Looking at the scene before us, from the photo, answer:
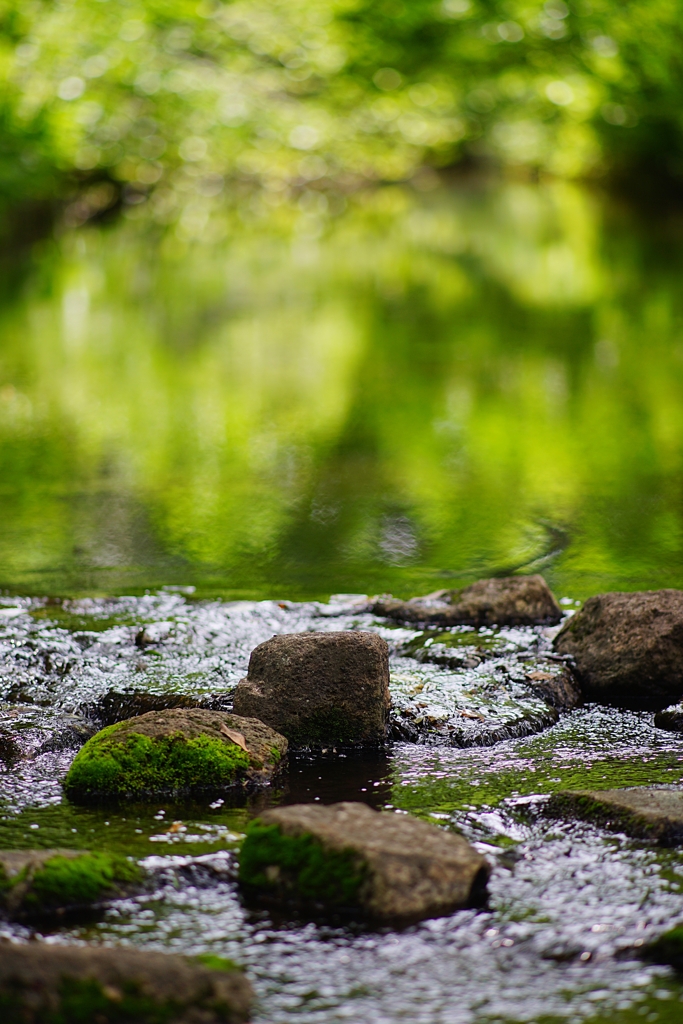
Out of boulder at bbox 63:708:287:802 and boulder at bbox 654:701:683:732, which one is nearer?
boulder at bbox 63:708:287:802

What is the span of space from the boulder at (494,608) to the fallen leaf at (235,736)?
1.98 meters

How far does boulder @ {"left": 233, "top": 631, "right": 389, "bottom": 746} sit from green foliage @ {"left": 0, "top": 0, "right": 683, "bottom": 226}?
2495cm

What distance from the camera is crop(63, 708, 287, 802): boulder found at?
5.39 meters

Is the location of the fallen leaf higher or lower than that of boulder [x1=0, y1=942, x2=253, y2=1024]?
higher

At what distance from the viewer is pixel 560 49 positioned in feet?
148

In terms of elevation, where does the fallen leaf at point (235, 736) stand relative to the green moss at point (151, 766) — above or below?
above

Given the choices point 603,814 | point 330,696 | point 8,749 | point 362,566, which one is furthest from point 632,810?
point 362,566

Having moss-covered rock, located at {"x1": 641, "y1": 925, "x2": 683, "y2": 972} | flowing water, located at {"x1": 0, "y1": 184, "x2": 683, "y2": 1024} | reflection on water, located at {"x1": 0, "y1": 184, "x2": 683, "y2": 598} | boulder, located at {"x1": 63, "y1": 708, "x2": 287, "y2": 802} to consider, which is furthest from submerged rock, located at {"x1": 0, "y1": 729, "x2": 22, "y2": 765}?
moss-covered rock, located at {"x1": 641, "y1": 925, "x2": 683, "y2": 972}

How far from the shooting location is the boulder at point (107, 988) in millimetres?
3598

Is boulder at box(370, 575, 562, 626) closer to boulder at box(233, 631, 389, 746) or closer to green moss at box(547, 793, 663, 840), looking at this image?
boulder at box(233, 631, 389, 746)

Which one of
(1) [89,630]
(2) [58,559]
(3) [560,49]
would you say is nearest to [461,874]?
(1) [89,630]

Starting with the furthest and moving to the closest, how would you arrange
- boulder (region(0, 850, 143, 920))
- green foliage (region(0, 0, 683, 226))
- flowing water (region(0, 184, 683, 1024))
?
green foliage (region(0, 0, 683, 226))
boulder (region(0, 850, 143, 920))
flowing water (region(0, 184, 683, 1024))

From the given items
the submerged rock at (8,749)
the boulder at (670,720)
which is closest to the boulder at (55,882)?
the submerged rock at (8,749)

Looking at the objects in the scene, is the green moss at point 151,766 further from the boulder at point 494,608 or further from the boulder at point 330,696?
the boulder at point 494,608
